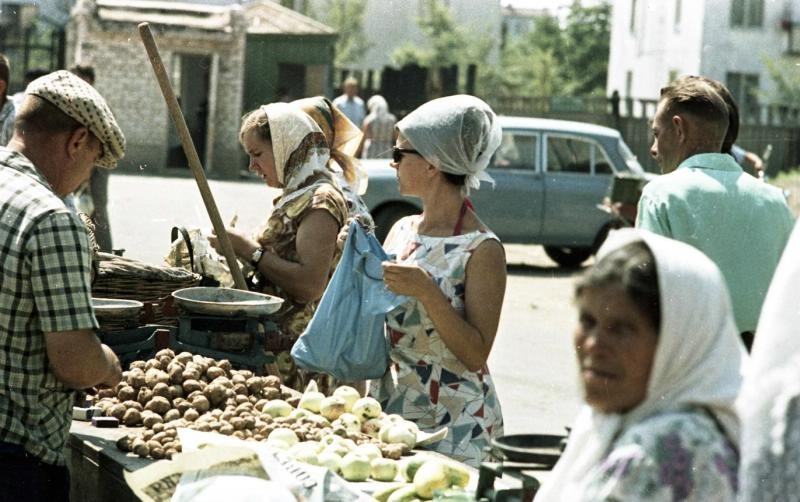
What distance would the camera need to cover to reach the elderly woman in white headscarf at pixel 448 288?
392cm

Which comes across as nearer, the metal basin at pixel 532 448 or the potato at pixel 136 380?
the metal basin at pixel 532 448

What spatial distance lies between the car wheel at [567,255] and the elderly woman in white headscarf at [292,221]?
37.7 feet

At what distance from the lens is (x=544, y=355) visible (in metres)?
10.7

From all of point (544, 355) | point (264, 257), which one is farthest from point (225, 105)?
point (264, 257)

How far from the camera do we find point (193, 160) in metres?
5.12

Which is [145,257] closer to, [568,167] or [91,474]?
[568,167]

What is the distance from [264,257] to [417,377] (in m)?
1.13

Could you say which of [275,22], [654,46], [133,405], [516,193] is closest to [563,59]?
[654,46]

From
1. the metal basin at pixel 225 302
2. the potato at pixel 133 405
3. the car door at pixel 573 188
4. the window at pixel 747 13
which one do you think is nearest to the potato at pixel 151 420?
the potato at pixel 133 405

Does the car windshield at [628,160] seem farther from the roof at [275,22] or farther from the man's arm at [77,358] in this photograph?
the roof at [275,22]

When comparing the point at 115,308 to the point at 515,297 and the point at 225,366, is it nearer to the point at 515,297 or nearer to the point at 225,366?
the point at 225,366

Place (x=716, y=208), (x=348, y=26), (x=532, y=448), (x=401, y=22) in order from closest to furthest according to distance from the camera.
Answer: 1. (x=532, y=448)
2. (x=716, y=208)
3. (x=348, y=26)
4. (x=401, y=22)

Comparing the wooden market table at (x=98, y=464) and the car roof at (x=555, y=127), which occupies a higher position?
the car roof at (x=555, y=127)

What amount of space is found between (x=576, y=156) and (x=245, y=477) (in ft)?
43.5
